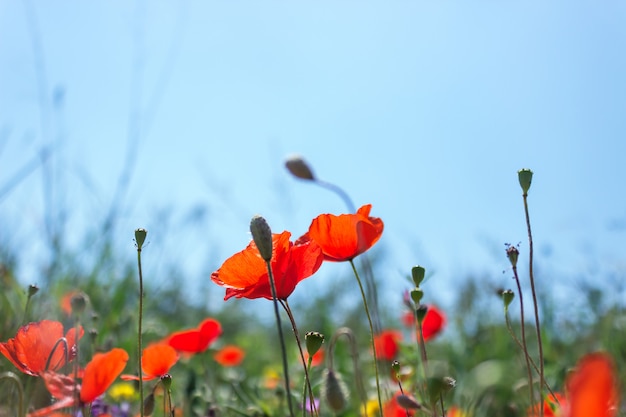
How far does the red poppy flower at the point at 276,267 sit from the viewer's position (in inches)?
46.3

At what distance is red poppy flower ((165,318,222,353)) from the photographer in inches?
76.2

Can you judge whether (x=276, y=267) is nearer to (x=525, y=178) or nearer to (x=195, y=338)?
(x=525, y=178)

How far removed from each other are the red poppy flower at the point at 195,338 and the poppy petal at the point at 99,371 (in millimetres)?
864

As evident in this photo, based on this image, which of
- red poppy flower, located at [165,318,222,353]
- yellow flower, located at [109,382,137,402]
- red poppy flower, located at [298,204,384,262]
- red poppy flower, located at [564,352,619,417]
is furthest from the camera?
yellow flower, located at [109,382,137,402]

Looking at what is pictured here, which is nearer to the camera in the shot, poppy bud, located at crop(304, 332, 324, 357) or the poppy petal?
the poppy petal

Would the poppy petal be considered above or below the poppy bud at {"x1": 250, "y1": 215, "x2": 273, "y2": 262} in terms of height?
below

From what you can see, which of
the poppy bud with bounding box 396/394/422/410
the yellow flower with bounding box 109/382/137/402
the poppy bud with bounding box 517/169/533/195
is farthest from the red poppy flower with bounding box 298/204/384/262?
the yellow flower with bounding box 109/382/137/402

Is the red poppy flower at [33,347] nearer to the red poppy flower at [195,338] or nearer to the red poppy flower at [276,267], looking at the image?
the red poppy flower at [276,267]

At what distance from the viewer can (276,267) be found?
3.85 feet

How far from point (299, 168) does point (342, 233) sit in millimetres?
152

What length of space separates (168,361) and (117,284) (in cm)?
220

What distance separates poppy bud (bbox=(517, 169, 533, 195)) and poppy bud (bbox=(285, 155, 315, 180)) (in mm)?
351

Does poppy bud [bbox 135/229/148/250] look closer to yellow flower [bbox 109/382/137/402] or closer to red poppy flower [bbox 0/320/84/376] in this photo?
Result: red poppy flower [bbox 0/320/84/376]

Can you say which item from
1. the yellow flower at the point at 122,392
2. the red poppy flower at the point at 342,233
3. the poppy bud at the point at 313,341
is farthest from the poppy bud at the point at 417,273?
the yellow flower at the point at 122,392
